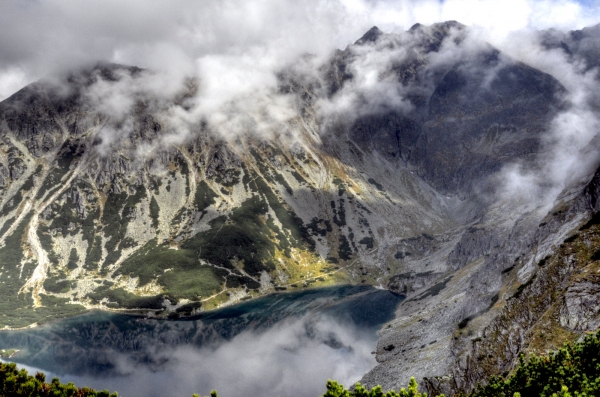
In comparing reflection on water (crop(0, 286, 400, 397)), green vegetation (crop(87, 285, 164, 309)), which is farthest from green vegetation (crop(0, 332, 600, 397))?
green vegetation (crop(87, 285, 164, 309))

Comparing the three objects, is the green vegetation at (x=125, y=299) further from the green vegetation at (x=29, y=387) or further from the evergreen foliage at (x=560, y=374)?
the evergreen foliage at (x=560, y=374)

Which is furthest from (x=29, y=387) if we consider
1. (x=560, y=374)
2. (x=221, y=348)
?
(x=221, y=348)

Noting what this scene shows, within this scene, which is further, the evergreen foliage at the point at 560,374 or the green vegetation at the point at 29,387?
the green vegetation at the point at 29,387

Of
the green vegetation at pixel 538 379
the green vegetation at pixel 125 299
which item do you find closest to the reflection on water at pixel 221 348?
the green vegetation at pixel 125 299

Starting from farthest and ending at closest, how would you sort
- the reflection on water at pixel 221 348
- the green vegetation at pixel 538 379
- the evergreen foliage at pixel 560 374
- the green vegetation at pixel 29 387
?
the reflection on water at pixel 221 348, the green vegetation at pixel 29 387, the green vegetation at pixel 538 379, the evergreen foliage at pixel 560 374

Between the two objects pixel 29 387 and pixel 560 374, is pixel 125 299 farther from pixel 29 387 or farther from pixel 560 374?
pixel 560 374

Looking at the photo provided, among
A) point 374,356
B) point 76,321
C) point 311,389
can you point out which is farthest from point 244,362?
point 76,321

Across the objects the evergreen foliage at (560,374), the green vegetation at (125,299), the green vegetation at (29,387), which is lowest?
the evergreen foliage at (560,374)

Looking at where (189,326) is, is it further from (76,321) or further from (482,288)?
(482,288)
